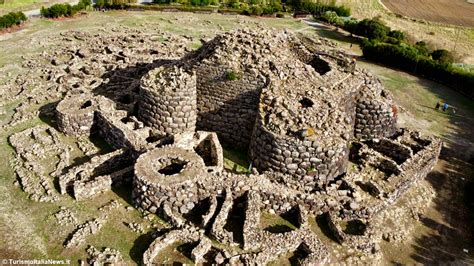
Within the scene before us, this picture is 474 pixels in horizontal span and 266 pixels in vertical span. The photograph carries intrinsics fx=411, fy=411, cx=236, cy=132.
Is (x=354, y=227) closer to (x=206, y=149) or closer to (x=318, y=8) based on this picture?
(x=206, y=149)

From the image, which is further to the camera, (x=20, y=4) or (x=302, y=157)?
(x=20, y=4)

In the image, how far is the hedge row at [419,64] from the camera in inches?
1454

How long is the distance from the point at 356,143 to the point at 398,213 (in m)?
5.72

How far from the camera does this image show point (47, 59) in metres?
35.7

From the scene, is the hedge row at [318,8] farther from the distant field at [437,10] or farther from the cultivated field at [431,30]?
the distant field at [437,10]

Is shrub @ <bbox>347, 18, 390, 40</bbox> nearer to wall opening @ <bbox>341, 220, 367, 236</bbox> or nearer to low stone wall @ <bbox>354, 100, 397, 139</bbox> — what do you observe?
low stone wall @ <bbox>354, 100, 397, 139</bbox>

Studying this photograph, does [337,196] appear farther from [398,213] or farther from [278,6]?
[278,6]

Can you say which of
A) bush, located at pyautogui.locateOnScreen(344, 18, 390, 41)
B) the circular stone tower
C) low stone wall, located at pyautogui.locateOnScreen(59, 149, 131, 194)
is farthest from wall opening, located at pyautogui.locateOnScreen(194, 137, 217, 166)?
bush, located at pyautogui.locateOnScreen(344, 18, 390, 41)

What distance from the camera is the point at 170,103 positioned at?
2288 centimetres

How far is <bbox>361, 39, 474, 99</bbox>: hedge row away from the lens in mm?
36938

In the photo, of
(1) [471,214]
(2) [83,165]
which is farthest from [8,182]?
(1) [471,214]

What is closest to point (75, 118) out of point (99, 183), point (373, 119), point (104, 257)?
point (99, 183)

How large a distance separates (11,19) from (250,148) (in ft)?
114

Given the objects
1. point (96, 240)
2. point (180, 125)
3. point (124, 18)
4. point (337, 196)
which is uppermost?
point (124, 18)
